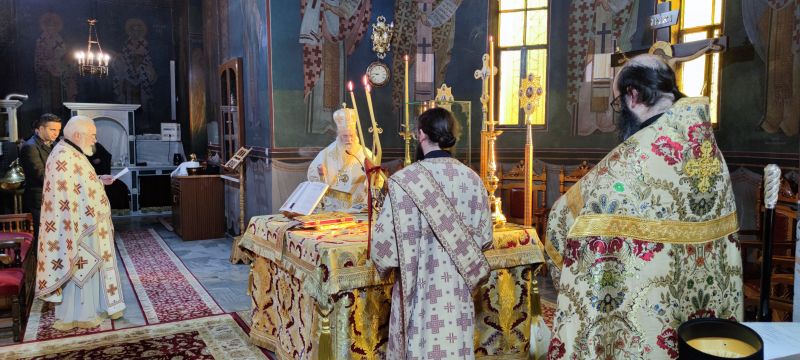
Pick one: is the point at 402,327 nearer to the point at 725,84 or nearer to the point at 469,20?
the point at 725,84

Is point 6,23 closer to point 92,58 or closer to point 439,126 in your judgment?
point 92,58

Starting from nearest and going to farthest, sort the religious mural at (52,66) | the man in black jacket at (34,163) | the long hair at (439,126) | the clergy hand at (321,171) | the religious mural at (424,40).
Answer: the long hair at (439,126) → the clergy hand at (321,171) → the man in black jacket at (34,163) → the religious mural at (424,40) → the religious mural at (52,66)

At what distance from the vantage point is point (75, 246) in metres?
4.81

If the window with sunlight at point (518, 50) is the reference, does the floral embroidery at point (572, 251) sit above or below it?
below

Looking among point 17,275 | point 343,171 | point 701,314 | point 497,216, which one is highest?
point 343,171

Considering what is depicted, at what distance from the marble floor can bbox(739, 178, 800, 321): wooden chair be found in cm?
181

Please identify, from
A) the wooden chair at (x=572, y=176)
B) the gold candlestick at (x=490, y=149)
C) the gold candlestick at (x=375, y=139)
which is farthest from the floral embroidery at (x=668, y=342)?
the wooden chair at (x=572, y=176)

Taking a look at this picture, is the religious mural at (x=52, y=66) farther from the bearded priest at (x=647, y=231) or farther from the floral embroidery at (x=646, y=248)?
the floral embroidery at (x=646, y=248)

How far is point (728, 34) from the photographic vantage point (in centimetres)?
573

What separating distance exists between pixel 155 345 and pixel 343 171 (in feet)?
6.40

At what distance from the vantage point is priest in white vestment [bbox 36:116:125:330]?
477 centimetres

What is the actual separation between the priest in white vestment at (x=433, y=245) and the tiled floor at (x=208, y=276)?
3024mm

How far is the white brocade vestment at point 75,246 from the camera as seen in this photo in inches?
188

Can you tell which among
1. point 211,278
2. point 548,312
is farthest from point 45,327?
point 548,312
